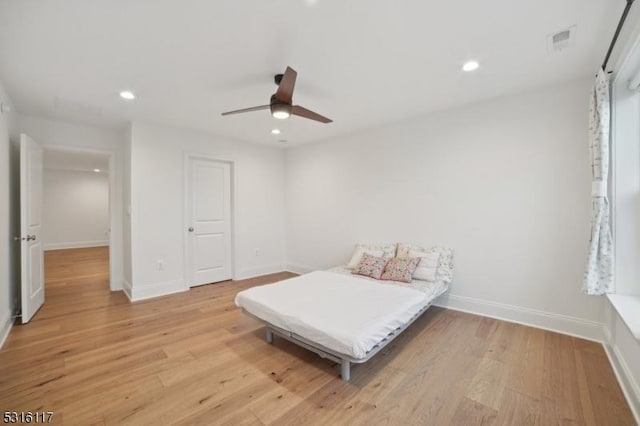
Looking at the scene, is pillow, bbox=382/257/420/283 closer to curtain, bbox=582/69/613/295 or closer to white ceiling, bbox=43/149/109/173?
curtain, bbox=582/69/613/295

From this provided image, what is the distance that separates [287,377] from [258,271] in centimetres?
334

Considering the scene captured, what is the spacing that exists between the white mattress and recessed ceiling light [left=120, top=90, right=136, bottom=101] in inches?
96.7

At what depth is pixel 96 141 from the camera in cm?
421

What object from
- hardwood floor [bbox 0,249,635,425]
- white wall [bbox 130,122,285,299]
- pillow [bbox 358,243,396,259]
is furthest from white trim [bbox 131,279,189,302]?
pillow [bbox 358,243,396,259]

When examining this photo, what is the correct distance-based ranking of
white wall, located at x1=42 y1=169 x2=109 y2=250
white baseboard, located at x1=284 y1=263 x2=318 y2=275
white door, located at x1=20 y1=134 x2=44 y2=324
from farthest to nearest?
white wall, located at x1=42 y1=169 x2=109 y2=250 < white baseboard, located at x1=284 y1=263 x2=318 y2=275 < white door, located at x1=20 y1=134 x2=44 y2=324

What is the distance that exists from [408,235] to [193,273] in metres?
3.47

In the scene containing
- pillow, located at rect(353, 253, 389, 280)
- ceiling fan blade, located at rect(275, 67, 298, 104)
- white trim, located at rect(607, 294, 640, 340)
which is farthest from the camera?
pillow, located at rect(353, 253, 389, 280)

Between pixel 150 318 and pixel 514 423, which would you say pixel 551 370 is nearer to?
pixel 514 423

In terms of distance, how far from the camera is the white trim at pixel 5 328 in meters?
2.61

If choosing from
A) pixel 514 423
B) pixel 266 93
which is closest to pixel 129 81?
pixel 266 93

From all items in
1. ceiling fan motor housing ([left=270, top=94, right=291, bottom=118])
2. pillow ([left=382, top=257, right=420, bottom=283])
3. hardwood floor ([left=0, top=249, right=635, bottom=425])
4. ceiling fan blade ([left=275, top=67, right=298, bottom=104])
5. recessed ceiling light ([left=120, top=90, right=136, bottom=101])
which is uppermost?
recessed ceiling light ([left=120, top=90, right=136, bottom=101])

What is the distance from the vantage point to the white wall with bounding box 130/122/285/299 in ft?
13.0

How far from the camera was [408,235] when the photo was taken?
3.92 m

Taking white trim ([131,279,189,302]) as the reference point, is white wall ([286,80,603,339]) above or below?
above
